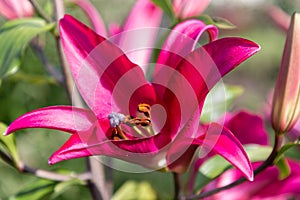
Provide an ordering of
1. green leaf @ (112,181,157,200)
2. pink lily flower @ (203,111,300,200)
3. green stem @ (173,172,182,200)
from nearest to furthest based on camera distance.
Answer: green stem @ (173,172,182,200) < pink lily flower @ (203,111,300,200) < green leaf @ (112,181,157,200)

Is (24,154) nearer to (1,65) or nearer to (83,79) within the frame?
(1,65)

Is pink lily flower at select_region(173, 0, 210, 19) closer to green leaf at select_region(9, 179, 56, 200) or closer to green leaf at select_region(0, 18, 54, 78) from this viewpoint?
green leaf at select_region(0, 18, 54, 78)

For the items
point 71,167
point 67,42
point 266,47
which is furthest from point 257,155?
point 266,47

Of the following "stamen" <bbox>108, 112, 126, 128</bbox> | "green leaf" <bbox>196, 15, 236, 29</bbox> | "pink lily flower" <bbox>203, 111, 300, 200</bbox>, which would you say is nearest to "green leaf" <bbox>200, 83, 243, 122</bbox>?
"pink lily flower" <bbox>203, 111, 300, 200</bbox>

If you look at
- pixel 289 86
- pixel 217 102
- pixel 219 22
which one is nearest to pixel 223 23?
pixel 219 22

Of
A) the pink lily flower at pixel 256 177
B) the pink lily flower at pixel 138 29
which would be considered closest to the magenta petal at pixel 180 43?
the pink lily flower at pixel 138 29
